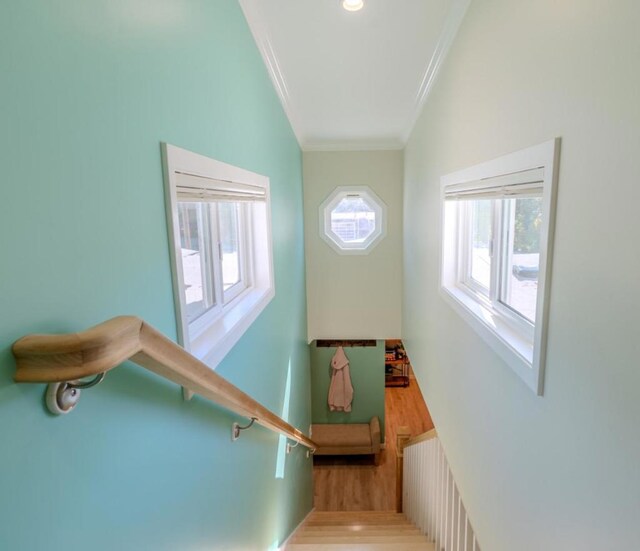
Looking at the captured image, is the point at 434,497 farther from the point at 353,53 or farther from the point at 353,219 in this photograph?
the point at 353,53

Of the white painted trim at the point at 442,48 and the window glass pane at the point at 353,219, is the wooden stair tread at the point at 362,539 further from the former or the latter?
the white painted trim at the point at 442,48

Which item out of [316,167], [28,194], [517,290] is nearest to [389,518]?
[517,290]

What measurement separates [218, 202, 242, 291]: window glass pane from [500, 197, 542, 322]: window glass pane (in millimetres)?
1267

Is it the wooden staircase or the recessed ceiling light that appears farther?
the wooden staircase

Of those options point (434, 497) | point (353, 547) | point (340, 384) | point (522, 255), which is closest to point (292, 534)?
point (353, 547)

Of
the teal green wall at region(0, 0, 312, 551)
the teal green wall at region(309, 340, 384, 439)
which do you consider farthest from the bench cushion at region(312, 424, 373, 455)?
the teal green wall at region(0, 0, 312, 551)

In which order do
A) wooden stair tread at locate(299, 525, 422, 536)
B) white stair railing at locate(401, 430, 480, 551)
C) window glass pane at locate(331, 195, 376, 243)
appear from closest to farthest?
1. white stair railing at locate(401, 430, 480, 551)
2. wooden stair tread at locate(299, 525, 422, 536)
3. window glass pane at locate(331, 195, 376, 243)

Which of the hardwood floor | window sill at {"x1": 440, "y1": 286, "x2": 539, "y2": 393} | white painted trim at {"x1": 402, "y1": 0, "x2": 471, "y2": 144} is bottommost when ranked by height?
the hardwood floor

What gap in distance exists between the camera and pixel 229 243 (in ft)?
6.44

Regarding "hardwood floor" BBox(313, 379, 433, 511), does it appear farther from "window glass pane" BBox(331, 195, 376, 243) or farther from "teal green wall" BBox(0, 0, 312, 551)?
"teal green wall" BBox(0, 0, 312, 551)

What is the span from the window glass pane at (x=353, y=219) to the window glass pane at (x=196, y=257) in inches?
119

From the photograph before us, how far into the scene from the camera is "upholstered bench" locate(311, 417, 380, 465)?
5234mm

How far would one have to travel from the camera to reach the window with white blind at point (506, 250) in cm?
109

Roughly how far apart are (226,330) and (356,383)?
447 centimetres
